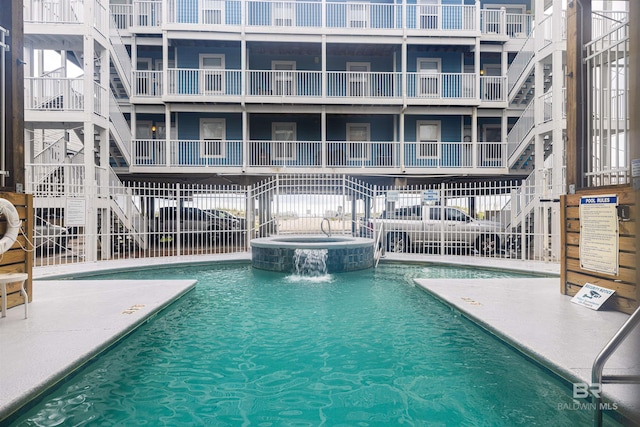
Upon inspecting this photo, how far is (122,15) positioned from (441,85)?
1395 centimetres

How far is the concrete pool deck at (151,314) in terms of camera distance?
2854 millimetres

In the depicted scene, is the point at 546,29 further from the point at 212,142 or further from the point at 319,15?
the point at 212,142

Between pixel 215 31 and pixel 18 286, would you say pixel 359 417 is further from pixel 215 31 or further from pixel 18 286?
pixel 215 31

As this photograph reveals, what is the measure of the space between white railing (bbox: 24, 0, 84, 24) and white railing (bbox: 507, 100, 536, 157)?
14835mm

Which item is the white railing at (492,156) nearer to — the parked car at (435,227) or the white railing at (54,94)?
the parked car at (435,227)

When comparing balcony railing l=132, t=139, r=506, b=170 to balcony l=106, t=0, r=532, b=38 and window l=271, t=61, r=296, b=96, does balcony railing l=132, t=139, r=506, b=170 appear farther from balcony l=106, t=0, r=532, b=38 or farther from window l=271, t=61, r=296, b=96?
balcony l=106, t=0, r=532, b=38

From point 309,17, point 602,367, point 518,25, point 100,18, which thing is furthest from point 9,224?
point 518,25

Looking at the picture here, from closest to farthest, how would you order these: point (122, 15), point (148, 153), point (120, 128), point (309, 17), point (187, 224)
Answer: point (120, 128)
point (187, 224)
point (148, 153)
point (309, 17)
point (122, 15)

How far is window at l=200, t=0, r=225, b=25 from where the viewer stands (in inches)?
619

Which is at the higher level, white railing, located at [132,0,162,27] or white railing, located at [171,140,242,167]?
white railing, located at [132,0,162,27]

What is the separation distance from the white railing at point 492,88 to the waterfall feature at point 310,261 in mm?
11543

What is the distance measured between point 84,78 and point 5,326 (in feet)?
30.8

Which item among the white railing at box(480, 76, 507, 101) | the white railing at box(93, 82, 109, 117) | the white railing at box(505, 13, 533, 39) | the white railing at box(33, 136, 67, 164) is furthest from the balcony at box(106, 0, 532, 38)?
the white railing at box(33, 136, 67, 164)

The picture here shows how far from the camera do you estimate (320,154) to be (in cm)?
1578
